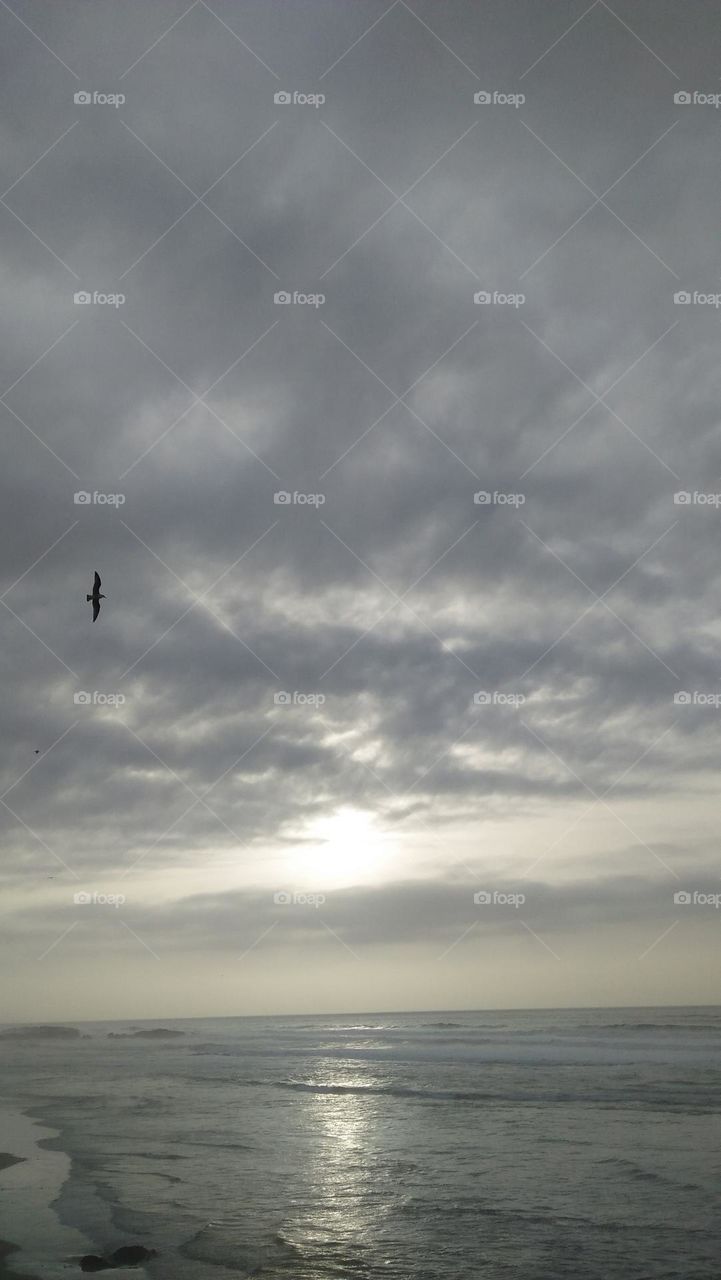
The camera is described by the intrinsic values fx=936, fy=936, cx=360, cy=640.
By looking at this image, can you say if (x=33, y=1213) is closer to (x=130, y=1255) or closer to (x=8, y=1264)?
(x=8, y=1264)

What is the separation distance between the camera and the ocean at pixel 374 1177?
14664mm

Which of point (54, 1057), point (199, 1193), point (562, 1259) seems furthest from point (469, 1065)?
point (562, 1259)

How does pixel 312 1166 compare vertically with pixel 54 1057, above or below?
above

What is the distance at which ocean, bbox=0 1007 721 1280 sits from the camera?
14.7 meters

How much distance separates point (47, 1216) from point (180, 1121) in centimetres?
1431

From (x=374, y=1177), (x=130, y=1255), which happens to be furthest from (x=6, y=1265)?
(x=374, y=1177)

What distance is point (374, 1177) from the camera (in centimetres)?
2111

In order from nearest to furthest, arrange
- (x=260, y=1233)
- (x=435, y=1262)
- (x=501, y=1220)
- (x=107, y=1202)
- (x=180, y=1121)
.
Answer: (x=435, y=1262), (x=260, y=1233), (x=501, y=1220), (x=107, y=1202), (x=180, y=1121)

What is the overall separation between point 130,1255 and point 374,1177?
8.27 metres

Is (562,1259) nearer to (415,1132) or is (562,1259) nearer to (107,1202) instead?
(107,1202)

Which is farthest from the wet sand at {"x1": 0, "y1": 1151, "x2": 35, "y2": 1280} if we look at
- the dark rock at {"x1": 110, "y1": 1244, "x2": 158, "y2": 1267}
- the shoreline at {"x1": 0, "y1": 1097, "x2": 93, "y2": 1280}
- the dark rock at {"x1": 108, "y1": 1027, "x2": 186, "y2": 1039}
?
the dark rock at {"x1": 108, "y1": 1027, "x2": 186, "y2": 1039}

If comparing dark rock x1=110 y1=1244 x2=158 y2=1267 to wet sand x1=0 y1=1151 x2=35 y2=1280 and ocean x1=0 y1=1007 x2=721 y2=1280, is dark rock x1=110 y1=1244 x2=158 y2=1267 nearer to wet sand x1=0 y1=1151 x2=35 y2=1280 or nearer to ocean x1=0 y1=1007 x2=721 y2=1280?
ocean x1=0 y1=1007 x2=721 y2=1280

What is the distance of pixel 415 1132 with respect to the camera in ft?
92.5

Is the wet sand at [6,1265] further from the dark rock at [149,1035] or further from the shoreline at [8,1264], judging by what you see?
the dark rock at [149,1035]
